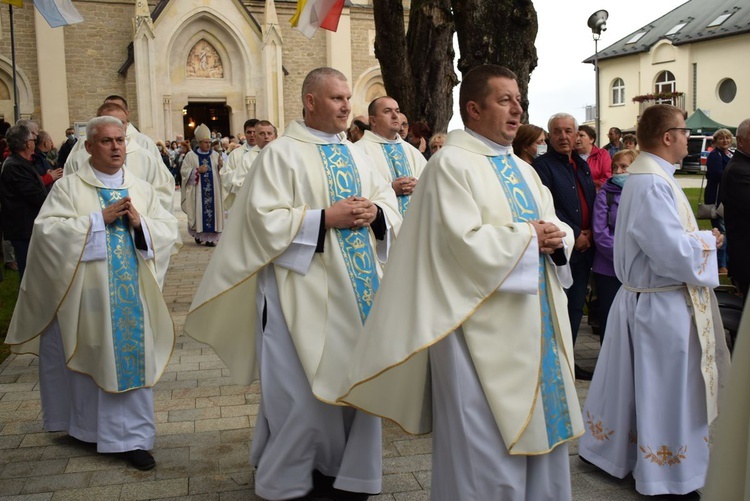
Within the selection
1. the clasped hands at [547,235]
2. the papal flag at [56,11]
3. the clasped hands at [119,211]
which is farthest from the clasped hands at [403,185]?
the papal flag at [56,11]

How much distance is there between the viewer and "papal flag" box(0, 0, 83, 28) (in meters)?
11.7

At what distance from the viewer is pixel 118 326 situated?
16.1ft

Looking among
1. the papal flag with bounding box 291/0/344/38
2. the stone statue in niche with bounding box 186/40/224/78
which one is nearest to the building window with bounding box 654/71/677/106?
the stone statue in niche with bounding box 186/40/224/78

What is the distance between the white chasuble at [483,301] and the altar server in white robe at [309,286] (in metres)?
0.63

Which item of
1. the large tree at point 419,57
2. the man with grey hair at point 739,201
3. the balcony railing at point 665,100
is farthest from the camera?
the balcony railing at point 665,100

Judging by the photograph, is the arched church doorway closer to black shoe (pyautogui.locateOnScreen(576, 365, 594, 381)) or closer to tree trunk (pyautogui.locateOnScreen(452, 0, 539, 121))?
tree trunk (pyautogui.locateOnScreen(452, 0, 539, 121))

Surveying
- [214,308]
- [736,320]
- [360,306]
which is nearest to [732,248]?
[736,320]

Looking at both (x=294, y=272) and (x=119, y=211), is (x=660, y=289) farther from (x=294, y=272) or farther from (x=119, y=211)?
→ (x=119, y=211)

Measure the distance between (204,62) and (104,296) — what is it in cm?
2652

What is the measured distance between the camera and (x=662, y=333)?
4.27 metres

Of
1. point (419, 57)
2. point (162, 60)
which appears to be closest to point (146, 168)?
point (419, 57)

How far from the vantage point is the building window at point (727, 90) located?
39.2 m

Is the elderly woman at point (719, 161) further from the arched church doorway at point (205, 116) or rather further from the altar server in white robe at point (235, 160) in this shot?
the arched church doorway at point (205, 116)

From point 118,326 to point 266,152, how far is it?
1479 mm
